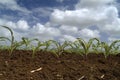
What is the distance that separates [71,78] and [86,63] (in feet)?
2.50

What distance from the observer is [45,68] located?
396cm

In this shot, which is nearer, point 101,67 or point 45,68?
point 45,68

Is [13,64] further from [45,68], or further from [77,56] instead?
[77,56]

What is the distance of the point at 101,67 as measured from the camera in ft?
14.0

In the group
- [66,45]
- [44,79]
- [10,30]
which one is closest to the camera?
[44,79]

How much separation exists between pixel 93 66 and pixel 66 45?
3.37 ft

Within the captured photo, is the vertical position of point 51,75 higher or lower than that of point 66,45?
lower

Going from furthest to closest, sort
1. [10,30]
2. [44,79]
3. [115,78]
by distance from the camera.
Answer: [10,30], [115,78], [44,79]

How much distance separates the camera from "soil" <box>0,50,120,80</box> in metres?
3.68

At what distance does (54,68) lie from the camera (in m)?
4.00

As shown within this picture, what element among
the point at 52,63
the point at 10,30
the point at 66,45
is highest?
the point at 10,30

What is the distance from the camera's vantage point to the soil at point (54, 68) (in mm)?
3680

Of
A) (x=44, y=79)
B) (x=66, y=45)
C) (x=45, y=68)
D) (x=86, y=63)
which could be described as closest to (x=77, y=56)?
(x=66, y=45)

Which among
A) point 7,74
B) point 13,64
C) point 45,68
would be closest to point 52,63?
point 45,68
